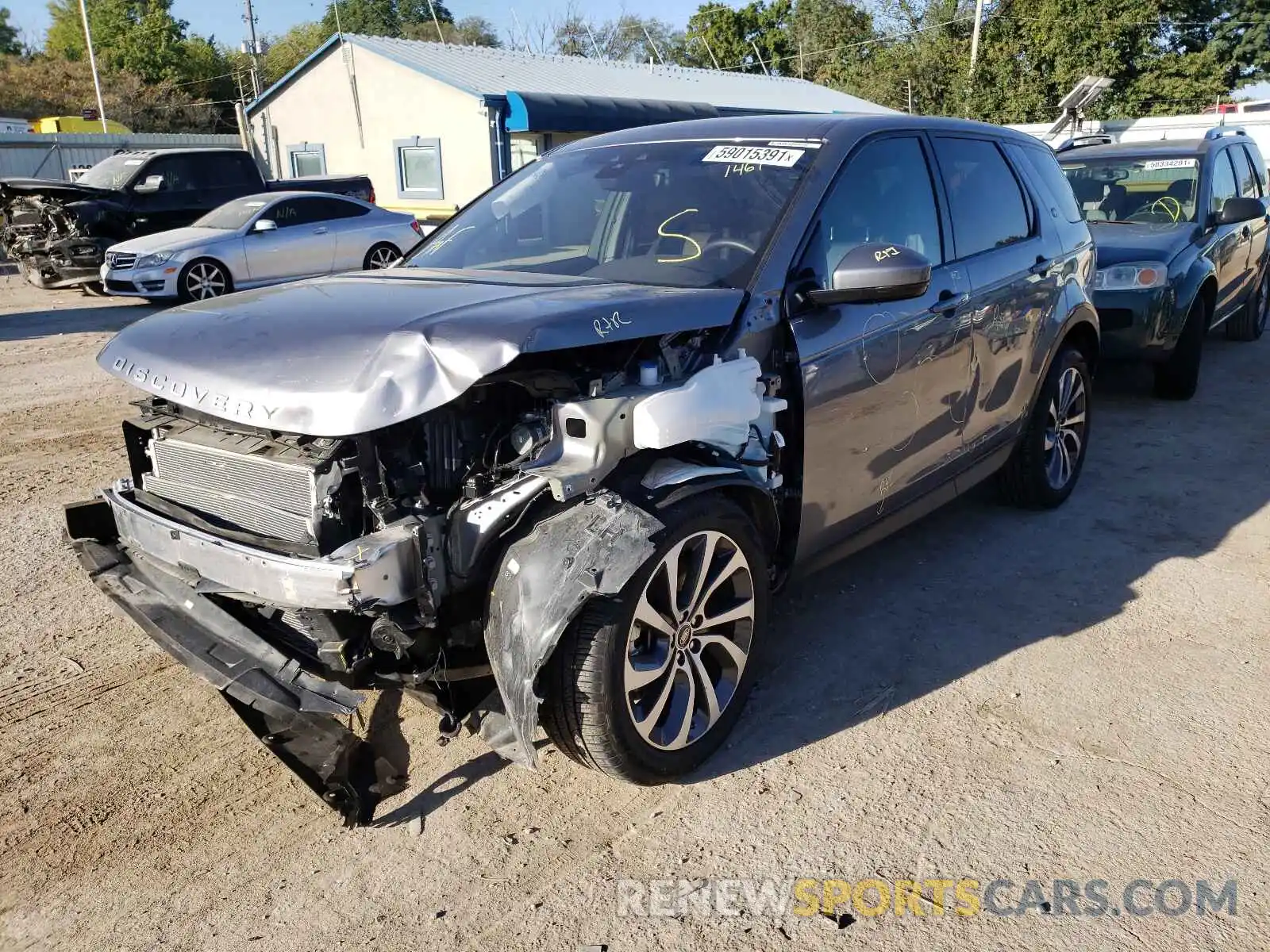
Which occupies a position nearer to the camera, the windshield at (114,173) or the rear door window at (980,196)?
the rear door window at (980,196)

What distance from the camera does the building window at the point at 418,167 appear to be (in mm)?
23438

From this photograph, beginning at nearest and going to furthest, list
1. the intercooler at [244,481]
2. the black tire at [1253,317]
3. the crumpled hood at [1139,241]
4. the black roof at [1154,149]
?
1. the intercooler at [244,481]
2. the crumpled hood at [1139,241]
3. the black roof at [1154,149]
4. the black tire at [1253,317]

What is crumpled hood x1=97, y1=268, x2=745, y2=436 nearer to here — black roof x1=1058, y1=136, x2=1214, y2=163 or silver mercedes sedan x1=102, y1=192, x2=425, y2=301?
black roof x1=1058, y1=136, x2=1214, y2=163

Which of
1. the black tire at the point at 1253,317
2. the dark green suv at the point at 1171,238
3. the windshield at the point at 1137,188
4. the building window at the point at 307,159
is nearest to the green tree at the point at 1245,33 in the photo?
the building window at the point at 307,159

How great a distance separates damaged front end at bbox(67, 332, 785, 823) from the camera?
2.68 m

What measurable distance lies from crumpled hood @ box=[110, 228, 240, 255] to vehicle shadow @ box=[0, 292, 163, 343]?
85 cm

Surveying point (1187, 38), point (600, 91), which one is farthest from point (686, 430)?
point (1187, 38)

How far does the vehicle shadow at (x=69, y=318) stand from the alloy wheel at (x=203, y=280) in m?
0.72

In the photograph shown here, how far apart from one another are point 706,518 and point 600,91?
23393mm

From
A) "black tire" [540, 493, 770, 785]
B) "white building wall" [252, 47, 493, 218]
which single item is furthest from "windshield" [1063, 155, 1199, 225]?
"white building wall" [252, 47, 493, 218]

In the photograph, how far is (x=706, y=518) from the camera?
3018mm

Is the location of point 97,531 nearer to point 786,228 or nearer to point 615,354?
point 615,354

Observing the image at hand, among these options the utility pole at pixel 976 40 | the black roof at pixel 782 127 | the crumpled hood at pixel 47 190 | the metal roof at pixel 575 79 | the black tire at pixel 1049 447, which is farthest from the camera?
the utility pole at pixel 976 40

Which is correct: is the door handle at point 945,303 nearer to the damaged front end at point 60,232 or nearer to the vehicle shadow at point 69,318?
the vehicle shadow at point 69,318
